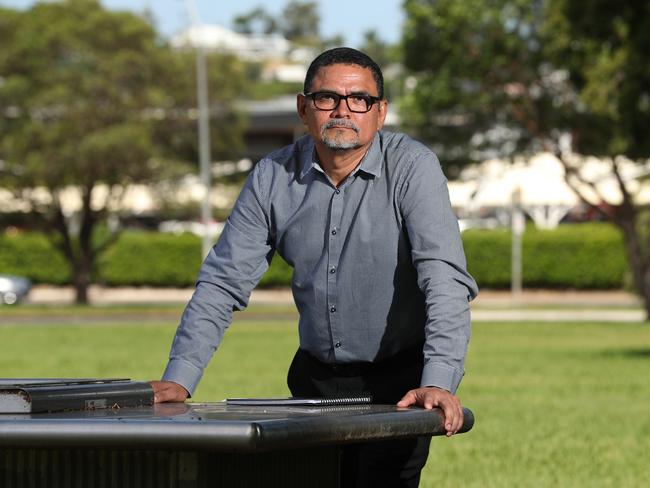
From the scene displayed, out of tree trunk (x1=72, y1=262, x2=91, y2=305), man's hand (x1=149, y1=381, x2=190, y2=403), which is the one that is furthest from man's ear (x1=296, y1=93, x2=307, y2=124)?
tree trunk (x1=72, y1=262, x2=91, y2=305)

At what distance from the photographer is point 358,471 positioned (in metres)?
4.88

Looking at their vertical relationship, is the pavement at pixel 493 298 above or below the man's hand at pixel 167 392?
below

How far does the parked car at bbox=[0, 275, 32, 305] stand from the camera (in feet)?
175

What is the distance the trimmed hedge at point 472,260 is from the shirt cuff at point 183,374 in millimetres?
49154

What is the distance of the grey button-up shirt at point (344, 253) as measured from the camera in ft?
15.3

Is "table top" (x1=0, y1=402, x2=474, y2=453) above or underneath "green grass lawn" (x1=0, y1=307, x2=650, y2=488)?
above

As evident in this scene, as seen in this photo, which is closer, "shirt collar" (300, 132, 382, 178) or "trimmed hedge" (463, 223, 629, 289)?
"shirt collar" (300, 132, 382, 178)

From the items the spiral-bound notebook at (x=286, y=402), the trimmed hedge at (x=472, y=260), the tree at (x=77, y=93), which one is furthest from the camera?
the trimmed hedge at (x=472, y=260)

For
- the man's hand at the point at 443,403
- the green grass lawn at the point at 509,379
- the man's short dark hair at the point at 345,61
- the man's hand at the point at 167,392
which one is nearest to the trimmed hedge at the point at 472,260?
the green grass lawn at the point at 509,379

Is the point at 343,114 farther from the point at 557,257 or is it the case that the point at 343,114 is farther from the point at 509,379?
the point at 557,257

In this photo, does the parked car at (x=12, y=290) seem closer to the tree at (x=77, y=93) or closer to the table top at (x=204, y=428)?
the tree at (x=77, y=93)

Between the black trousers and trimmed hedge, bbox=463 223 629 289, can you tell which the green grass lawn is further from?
trimmed hedge, bbox=463 223 629 289

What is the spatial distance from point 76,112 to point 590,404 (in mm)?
32616

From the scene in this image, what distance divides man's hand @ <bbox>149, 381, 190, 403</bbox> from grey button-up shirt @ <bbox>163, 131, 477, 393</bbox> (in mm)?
71
